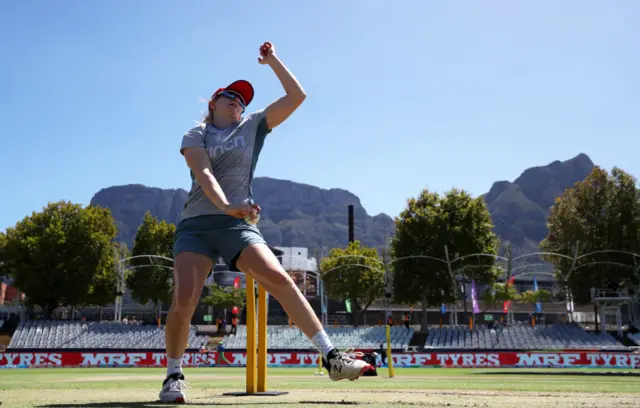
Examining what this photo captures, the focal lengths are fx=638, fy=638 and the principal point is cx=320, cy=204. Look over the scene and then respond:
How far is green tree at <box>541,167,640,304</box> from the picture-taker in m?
49.6

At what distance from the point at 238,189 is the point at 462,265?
48.7m

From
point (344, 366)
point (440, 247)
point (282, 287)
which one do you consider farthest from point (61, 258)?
point (344, 366)

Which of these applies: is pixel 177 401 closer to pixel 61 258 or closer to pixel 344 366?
pixel 344 366

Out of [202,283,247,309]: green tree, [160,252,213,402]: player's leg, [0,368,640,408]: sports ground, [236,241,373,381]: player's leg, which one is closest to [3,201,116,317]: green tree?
[202,283,247,309]: green tree

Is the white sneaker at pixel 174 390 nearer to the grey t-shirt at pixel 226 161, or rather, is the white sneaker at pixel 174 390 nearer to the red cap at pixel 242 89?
the grey t-shirt at pixel 226 161

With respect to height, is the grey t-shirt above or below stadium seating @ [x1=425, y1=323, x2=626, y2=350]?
above

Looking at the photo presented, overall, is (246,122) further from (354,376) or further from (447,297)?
(447,297)

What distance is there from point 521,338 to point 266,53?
4351cm

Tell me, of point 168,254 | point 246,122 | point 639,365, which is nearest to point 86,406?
point 246,122

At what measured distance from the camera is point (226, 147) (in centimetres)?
521

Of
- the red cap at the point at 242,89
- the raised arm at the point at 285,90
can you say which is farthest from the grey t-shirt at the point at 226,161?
the red cap at the point at 242,89

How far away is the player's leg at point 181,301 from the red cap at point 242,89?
1.48 m

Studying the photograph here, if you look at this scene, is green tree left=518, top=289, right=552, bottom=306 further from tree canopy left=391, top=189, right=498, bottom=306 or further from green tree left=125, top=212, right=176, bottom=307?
green tree left=125, top=212, right=176, bottom=307

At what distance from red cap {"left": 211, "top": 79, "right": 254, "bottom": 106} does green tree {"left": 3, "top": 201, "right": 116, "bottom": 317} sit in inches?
2030
